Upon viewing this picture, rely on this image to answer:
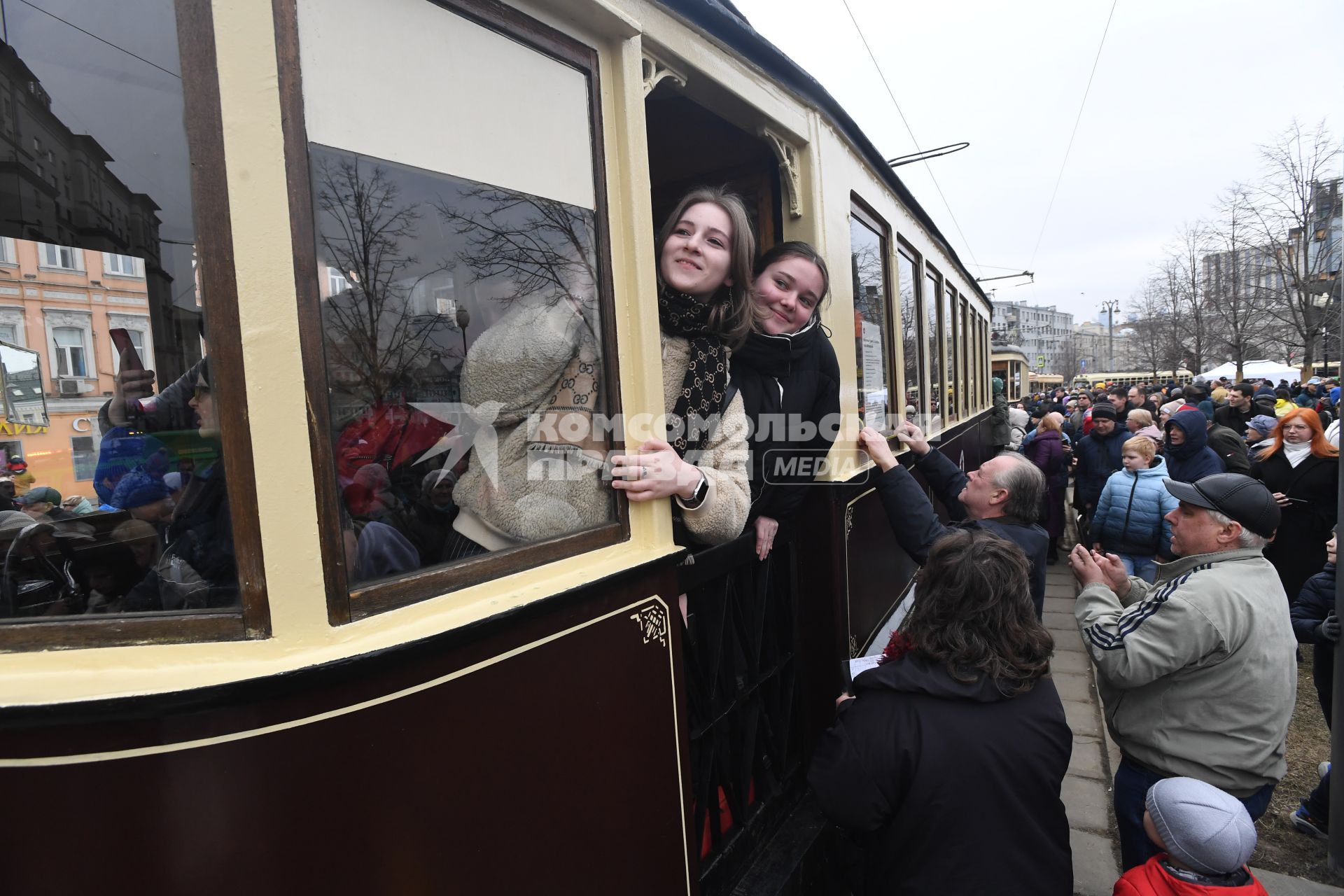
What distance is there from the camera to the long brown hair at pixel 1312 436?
4.27 m

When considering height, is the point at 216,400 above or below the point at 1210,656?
above

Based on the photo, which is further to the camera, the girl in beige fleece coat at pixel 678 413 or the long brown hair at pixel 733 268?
the long brown hair at pixel 733 268

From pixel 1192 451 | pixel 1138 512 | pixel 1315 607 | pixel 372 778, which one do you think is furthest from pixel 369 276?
pixel 1192 451

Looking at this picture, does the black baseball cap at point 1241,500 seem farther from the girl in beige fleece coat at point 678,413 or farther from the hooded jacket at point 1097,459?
the hooded jacket at point 1097,459

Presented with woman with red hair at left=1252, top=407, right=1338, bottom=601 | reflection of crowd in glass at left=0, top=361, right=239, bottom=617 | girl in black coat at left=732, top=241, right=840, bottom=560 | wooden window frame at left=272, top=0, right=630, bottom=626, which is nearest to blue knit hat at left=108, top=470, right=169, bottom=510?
reflection of crowd in glass at left=0, top=361, right=239, bottom=617

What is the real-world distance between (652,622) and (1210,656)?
1575mm

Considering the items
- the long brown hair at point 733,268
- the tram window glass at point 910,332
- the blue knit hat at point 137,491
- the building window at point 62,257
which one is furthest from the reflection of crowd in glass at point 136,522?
the tram window glass at point 910,332

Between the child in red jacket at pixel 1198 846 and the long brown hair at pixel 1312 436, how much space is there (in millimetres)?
3503

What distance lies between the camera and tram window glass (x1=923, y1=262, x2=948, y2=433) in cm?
538

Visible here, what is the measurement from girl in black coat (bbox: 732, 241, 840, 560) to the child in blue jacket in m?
3.00

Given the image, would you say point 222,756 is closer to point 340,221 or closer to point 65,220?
point 340,221

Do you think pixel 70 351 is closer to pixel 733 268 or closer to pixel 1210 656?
pixel 733 268

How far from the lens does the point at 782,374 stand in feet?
7.88

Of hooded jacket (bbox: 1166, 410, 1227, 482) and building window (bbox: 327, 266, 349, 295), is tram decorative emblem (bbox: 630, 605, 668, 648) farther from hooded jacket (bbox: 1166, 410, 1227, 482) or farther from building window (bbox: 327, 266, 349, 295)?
hooded jacket (bbox: 1166, 410, 1227, 482)
